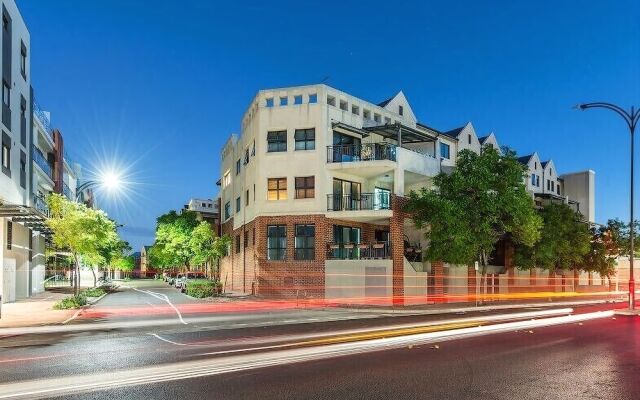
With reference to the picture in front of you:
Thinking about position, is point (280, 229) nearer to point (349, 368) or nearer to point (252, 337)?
point (252, 337)

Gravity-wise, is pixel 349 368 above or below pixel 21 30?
below

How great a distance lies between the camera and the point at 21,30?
120ft

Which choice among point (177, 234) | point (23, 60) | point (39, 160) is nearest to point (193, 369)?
point (23, 60)

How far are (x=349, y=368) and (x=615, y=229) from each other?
58.8 meters

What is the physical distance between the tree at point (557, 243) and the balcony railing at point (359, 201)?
46.8 feet

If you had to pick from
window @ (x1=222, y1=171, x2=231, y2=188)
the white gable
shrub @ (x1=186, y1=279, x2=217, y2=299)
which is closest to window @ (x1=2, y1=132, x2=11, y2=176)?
shrub @ (x1=186, y1=279, x2=217, y2=299)

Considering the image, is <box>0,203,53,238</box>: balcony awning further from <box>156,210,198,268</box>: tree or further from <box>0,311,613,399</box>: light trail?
<box>0,311,613,399</box>: light trail

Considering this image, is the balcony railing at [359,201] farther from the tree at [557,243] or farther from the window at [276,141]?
Answer: the tree at [557,243]

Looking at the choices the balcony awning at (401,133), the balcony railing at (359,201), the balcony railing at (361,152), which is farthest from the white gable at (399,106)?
the balcony railing at (359,201)

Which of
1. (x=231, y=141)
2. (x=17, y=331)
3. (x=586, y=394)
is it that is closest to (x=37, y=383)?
(x=586, y=394)

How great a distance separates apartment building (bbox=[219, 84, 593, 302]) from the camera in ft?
117

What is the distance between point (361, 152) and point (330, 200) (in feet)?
13.5

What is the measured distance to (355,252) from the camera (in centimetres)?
3644

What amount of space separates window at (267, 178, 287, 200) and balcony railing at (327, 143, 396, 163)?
11.7ft
